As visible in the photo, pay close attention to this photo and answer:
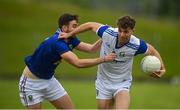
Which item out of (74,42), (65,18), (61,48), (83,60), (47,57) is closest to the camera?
(83,60)

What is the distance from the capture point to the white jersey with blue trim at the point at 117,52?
36.3 ft

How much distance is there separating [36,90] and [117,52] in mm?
1596

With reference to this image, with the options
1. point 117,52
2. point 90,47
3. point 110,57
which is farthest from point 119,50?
point 90,47

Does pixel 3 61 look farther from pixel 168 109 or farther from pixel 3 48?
pixel 168 109

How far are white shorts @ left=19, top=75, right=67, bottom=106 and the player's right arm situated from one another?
0.73m

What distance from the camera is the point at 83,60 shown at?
10914mm

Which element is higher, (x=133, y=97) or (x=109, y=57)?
(x=109, y=57)

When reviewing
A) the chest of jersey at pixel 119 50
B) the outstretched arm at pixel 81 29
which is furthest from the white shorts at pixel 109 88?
the outstretched arm at pixel 81 29

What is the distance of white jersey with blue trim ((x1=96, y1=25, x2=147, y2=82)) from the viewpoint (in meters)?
11.1

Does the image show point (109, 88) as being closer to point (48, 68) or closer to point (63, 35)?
point (48, 68)

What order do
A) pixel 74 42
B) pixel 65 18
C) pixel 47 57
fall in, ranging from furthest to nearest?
pixel 74 42 → pixel 47 57 → pixel 65 18

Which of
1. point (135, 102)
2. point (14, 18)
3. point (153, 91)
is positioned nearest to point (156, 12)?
point (14, 18)

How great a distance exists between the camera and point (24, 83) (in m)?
11.5

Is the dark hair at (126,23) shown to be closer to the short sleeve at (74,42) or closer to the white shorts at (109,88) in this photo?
the white shorts at (109,88)
